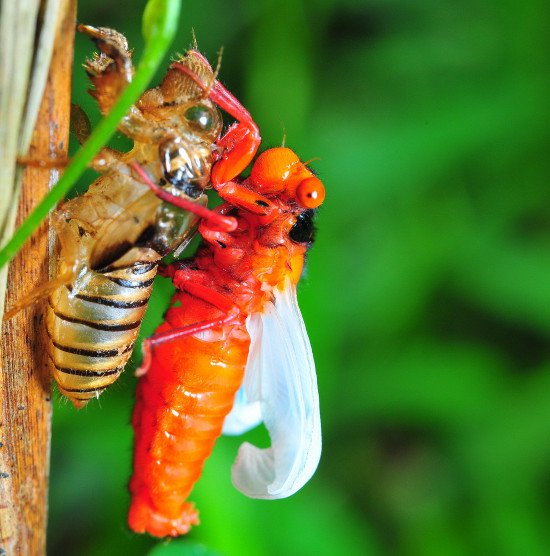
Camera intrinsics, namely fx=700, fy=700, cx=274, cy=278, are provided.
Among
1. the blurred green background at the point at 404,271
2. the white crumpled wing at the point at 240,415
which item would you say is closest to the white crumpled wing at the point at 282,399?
the white crumpled wing at the point at 240,415

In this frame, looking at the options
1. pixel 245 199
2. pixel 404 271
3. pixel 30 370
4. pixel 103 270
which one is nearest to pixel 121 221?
pixel 103 270

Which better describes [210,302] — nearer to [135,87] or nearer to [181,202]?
[181,202]

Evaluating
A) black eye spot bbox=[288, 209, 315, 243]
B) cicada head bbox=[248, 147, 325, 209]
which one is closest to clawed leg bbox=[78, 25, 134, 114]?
cicada head bbox=[248, 147, 325, 209]

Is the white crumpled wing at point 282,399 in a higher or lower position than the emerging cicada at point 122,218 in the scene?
lower

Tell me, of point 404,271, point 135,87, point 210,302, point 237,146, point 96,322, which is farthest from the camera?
point 404,271

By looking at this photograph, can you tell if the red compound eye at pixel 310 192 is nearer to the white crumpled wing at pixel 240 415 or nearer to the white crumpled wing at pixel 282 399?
the white crumpled wing at pixel 282 399

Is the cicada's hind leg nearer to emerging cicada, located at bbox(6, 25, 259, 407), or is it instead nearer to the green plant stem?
emerging cicada, located at bbox(6, 25, 259, 407)

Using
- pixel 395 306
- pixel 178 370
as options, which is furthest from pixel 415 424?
pixel 178 370

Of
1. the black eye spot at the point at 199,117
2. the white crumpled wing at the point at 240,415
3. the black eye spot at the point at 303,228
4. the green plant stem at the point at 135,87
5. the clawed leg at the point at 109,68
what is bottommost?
the white crumpled wing at the point at 240,415
